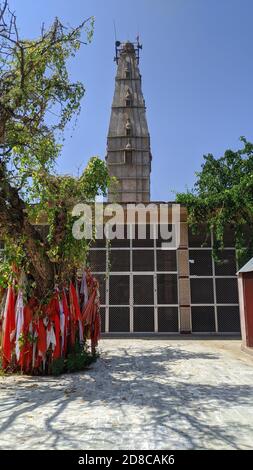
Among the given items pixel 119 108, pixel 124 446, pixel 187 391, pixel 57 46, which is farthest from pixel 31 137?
pixel 119 108

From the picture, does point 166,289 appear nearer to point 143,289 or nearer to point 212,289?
point 143,289

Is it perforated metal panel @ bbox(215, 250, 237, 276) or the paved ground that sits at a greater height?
perforated metal panel @ bbox(215, 250, 237, 276)

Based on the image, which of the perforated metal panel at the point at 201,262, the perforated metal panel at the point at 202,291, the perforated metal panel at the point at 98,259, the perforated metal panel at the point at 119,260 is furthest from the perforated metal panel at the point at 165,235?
the perforated metal panel at the point at 98,259

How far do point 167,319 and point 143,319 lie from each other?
0.92m

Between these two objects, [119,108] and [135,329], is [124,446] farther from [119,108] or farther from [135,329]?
[119,108]

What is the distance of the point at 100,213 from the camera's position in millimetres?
8656

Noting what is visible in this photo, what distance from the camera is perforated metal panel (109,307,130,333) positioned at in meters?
14.6

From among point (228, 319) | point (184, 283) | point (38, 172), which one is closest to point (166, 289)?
point (184, 283)

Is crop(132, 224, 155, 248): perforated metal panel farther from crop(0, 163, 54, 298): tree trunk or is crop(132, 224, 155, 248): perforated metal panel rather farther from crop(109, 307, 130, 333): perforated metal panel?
crop(0, 163, 54, 298): tree trunk

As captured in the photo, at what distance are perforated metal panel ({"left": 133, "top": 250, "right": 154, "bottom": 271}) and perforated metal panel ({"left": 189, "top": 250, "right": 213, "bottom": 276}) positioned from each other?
60.8 inches

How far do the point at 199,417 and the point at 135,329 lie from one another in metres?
10.2

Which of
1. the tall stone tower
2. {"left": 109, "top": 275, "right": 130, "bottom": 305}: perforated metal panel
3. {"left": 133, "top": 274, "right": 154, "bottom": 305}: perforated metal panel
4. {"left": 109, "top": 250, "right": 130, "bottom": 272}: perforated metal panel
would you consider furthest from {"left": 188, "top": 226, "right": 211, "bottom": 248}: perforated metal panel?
the tall stone tower

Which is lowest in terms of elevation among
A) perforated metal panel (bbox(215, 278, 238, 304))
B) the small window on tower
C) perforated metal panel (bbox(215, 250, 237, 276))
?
perforated metal panel (bbox(215, 278, 238, 304))

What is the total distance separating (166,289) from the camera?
1476cm
